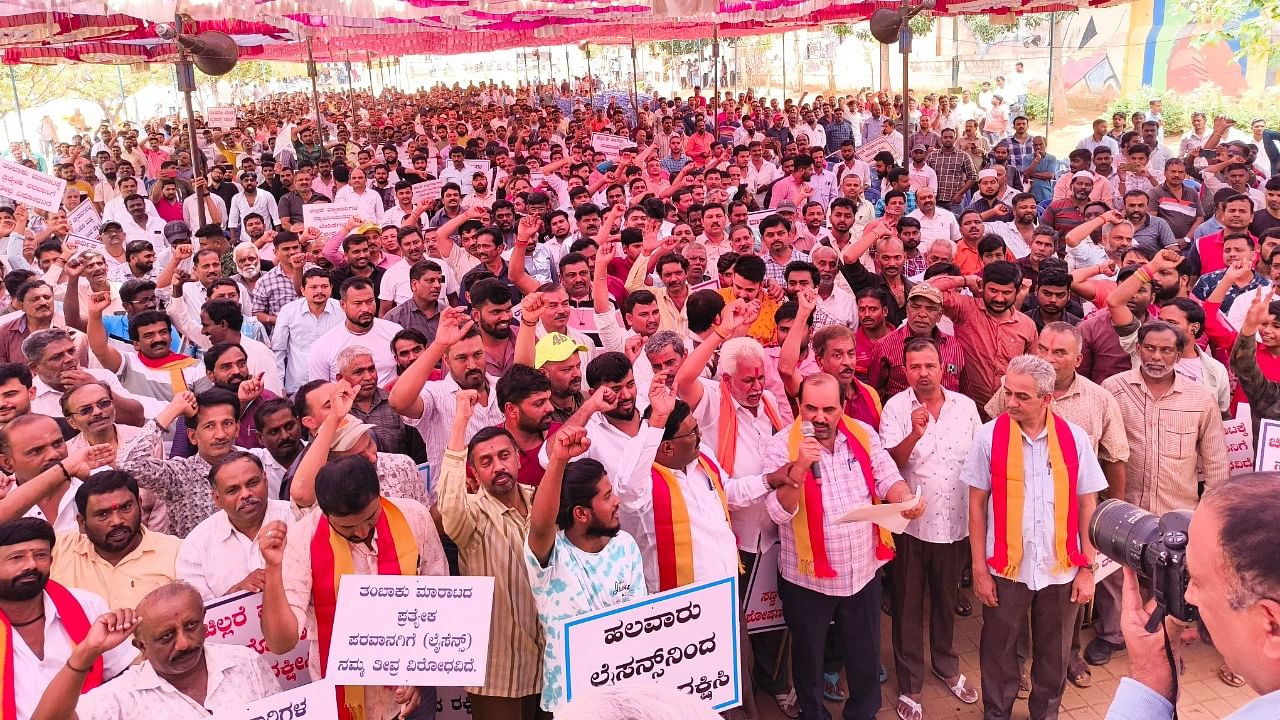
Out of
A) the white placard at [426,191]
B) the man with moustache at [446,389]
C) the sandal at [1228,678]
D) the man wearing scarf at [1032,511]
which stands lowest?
the sandal at [1228,678]

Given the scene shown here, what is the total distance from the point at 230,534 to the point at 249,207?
758 cm

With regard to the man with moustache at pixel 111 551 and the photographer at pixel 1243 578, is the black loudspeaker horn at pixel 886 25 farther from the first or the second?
the photographer at pixel 1243 578

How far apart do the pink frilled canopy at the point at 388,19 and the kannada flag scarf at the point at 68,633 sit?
527 cm

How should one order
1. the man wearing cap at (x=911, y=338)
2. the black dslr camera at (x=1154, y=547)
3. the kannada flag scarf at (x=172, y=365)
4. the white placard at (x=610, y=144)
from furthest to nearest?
the white placard at (x=610, y=144)
the kannada flag scarf at (x=172, y=365)
the man wearing cap at (x=911, y=338)
the black dslr camera at (x=1154, y=547)

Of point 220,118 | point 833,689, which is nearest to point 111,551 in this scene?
point 833,689

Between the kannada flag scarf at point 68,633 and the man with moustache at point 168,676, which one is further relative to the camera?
the kannada flag scarf at point 68,633

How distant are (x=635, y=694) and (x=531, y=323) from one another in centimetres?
339

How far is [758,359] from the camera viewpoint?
413 centimetres

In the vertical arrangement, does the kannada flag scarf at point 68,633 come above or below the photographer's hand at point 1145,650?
below

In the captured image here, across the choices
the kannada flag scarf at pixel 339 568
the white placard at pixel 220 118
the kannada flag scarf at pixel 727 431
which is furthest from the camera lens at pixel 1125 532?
the white placard at pixel 220 118

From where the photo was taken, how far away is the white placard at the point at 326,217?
7434mm

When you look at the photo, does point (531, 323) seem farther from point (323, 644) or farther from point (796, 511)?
point (323, 644)

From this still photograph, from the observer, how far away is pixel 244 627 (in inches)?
120

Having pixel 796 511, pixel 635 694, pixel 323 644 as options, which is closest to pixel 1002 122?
pixel 796 511
